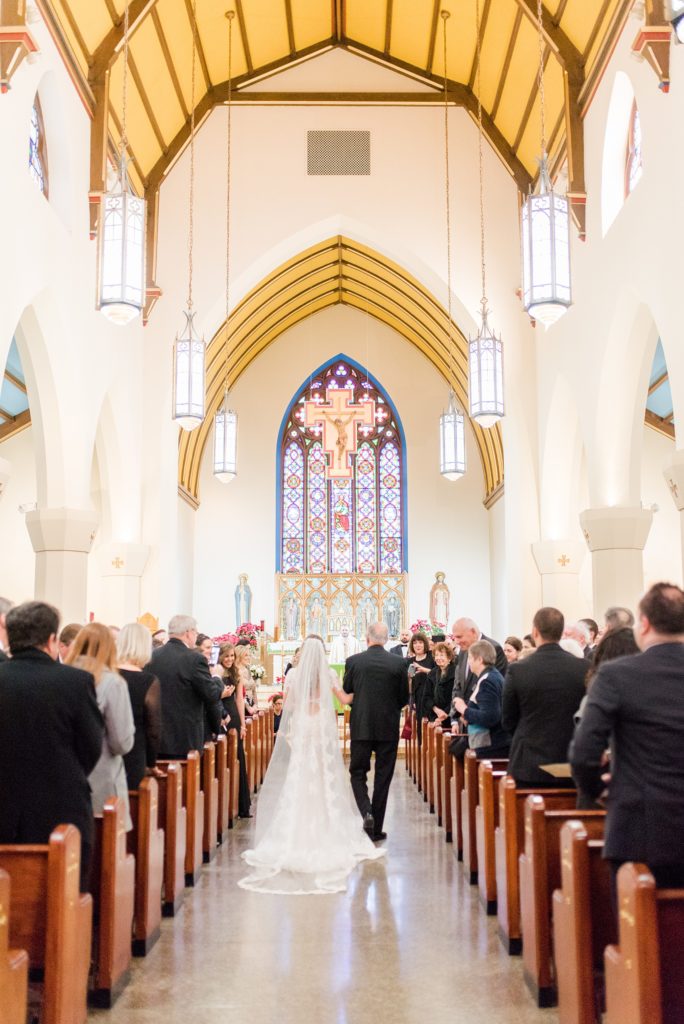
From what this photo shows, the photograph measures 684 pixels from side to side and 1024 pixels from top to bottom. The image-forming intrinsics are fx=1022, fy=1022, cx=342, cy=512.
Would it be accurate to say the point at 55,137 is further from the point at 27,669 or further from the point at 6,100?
the point at 27,669

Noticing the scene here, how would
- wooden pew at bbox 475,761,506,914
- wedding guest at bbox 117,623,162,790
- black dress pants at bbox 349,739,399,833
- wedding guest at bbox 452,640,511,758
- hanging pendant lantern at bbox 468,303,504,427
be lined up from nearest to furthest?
wedding guest at bbox 117,623,162,790 → wooden pew at bbox 475,761,506,914 → wedding guest at bbox 452,640,511,758 → black dress pants at bbox 349,739,399,833 → hanging pendant lantern at bbox 468,303,504,427

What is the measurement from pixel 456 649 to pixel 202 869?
136 inches

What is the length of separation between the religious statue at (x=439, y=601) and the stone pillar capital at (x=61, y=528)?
36.5ft

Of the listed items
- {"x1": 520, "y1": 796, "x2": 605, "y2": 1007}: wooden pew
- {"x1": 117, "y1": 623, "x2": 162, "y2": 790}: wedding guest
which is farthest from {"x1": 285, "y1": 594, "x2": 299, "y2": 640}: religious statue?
{"x1": 520, "y1": 796, "x2": 605, "y2": 1007}: wooden pew

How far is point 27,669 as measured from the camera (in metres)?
3.65

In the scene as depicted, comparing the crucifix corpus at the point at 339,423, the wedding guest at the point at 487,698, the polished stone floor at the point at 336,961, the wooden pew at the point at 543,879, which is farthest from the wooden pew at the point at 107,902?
the crucifix corpus at the point at 339,423

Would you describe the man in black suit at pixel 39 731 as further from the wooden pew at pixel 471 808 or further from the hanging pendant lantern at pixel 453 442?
the hanging pendant lantern at pixel 453 442

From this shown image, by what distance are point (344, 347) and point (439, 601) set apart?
5.96 metres

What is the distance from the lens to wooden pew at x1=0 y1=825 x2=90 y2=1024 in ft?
11.2

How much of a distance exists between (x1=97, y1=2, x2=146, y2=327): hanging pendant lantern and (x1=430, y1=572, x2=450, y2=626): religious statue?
13.8 m

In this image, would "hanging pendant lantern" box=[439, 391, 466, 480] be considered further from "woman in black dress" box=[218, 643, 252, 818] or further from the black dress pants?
the black dress pants

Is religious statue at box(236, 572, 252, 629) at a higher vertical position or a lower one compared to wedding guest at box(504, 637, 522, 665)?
higher

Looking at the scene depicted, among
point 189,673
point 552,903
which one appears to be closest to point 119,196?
point 189,673

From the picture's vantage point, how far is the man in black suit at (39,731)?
11.9ft
